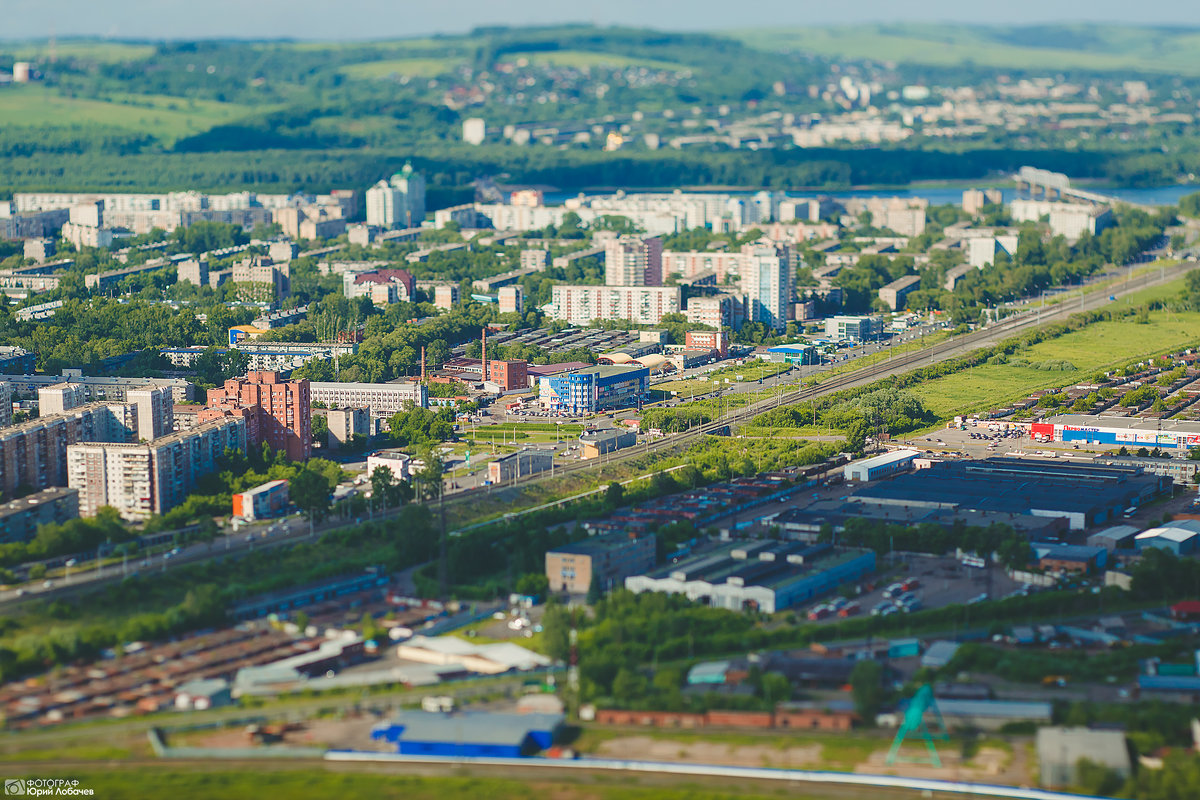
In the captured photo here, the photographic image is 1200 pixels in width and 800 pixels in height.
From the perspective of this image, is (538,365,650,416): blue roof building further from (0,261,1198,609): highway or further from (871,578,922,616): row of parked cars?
(871,578,922,616): row of parked cars

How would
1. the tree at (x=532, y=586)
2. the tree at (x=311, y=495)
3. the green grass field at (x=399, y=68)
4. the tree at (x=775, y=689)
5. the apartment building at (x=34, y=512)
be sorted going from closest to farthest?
1. the tree at (x=775, y=689)
2. the tree at (x=532, y=586)
3. the apartment building at (x=34, y=512)
4. the tree at (x=311, y=495)
5. the green grass field at (x=399, y=68)

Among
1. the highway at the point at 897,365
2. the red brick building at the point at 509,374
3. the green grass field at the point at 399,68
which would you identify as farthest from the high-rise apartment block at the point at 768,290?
the green grass field at the point at 399,68

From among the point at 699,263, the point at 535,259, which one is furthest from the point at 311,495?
the point at 535,259

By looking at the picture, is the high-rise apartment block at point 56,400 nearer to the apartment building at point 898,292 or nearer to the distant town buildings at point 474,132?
the apartment building at point 898,292

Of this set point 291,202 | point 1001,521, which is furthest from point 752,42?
point 1001,521

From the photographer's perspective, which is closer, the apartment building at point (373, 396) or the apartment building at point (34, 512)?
the apartment building at point (34, 512)
